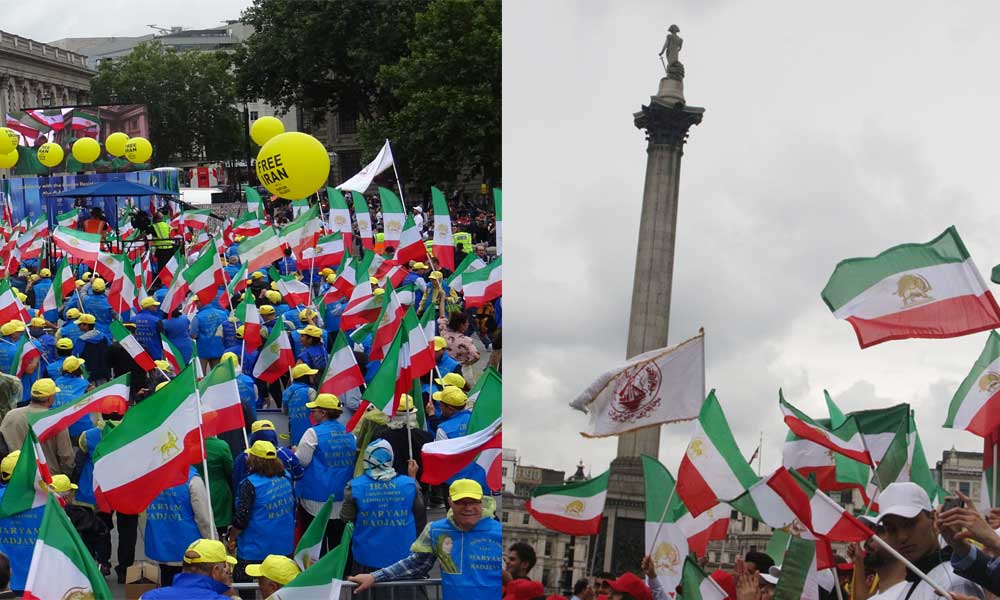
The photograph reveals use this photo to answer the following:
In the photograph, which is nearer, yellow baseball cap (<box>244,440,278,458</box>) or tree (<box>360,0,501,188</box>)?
yellow baseball cap (<box>244,440,278,458</box>)

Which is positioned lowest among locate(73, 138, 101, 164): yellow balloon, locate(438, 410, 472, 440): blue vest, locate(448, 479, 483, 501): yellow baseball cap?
locate(438, 410, 472, 440): blue vest

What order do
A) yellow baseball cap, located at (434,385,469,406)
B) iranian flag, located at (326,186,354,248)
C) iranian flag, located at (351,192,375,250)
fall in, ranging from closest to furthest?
1. yellow baseball cap, located at (434,385,469,406)
2. iranian flag, located at (351,192,375,250)
3. iranian flag, located at (326,186,354,248)

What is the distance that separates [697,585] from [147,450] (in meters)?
4.07

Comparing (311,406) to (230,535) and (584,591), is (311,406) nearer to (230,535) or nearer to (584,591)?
(230,535)

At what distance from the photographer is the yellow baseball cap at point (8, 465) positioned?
7477mm

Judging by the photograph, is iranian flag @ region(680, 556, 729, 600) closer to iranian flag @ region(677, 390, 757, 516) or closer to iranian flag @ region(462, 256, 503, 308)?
iranian flag @ region(677, 390, 757, 516)

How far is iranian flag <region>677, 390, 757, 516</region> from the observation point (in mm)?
3033

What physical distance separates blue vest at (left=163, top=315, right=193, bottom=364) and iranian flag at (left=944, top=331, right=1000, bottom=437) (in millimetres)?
11841

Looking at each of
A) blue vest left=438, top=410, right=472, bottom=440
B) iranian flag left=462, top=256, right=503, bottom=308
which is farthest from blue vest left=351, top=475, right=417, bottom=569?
iranian flag left=462, top=256, right=503, bottom=308

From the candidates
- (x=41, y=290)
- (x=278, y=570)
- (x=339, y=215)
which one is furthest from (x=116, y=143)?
(x=278, y=570)

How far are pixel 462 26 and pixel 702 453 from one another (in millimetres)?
40517

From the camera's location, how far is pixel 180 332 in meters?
14.3

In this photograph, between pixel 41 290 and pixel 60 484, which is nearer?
pixel 60 484

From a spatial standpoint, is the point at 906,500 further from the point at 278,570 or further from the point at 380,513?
the point at 380,513
